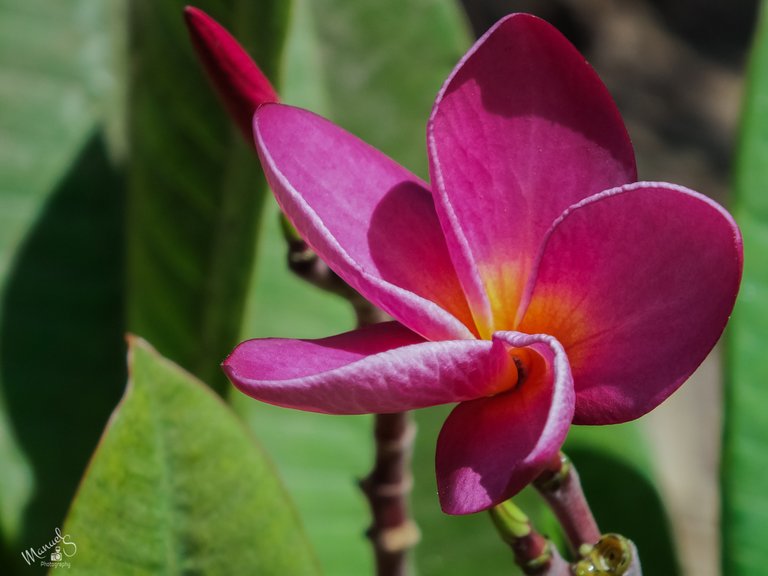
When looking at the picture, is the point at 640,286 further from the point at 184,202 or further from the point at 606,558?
the point at 184,202

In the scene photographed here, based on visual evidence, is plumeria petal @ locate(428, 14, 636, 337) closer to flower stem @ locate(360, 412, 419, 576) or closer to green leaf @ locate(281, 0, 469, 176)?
flower stem @ locate(360, 412, 419, 576)

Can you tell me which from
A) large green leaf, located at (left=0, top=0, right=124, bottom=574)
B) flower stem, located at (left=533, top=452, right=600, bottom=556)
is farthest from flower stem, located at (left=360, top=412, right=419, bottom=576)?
large green leaf, located at (left=0, top=0, right=124, bottom=574)

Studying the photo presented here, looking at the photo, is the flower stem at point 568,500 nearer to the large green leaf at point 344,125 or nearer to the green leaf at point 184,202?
the green leaf at point 184,202

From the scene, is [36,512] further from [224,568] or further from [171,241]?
[224,568]

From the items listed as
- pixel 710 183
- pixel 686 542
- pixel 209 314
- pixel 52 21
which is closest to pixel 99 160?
pixel 52 21

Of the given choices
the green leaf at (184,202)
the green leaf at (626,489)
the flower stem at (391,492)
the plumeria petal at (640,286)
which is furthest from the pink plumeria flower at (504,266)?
the green leaf at (626,489)
